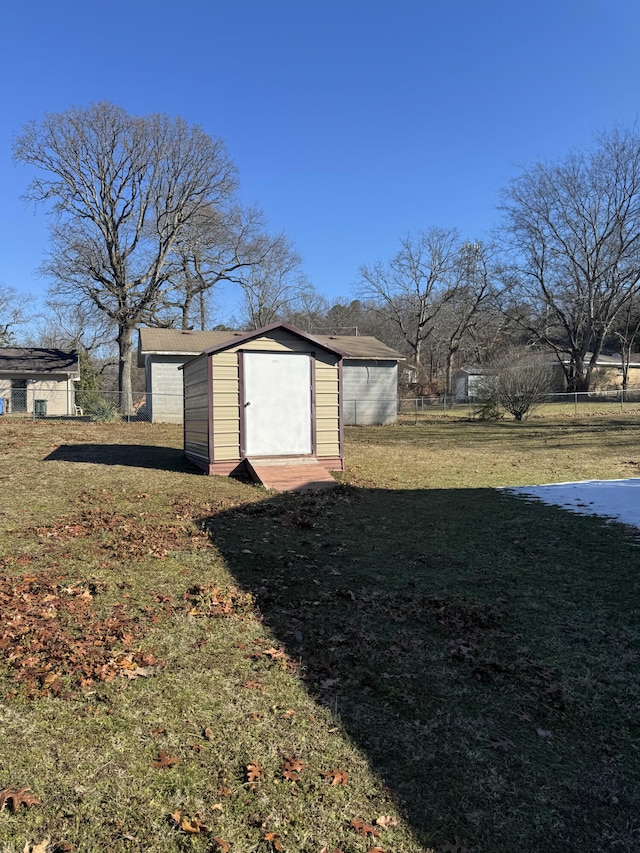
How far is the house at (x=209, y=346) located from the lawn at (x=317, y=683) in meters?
17.7

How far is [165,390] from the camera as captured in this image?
82.4 feet

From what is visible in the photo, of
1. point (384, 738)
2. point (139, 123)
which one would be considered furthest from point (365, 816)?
point (139, 123)

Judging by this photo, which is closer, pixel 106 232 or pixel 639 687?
pixel 639 687

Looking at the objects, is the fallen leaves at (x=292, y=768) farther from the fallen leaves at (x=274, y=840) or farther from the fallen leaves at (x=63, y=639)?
the fallen leaves at (x=63, y=639)

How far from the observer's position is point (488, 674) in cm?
363

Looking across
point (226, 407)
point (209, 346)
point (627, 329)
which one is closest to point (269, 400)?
point (226, 407)

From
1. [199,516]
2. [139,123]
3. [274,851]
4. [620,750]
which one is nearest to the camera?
[274,851]

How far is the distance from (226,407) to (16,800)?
355 inches

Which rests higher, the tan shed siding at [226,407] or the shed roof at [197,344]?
the shed roof at [197,344]

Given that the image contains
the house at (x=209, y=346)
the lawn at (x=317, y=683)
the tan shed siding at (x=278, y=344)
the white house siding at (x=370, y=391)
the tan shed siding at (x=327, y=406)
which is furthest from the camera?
the white house siding at (x=370, y=391)

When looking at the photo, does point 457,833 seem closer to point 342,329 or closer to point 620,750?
point 620,750

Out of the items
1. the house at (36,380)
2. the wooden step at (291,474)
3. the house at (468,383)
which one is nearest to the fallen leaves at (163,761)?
the wooden step at (291,474)

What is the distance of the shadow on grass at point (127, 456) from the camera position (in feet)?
→ 40.9

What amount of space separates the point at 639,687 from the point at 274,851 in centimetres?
249
